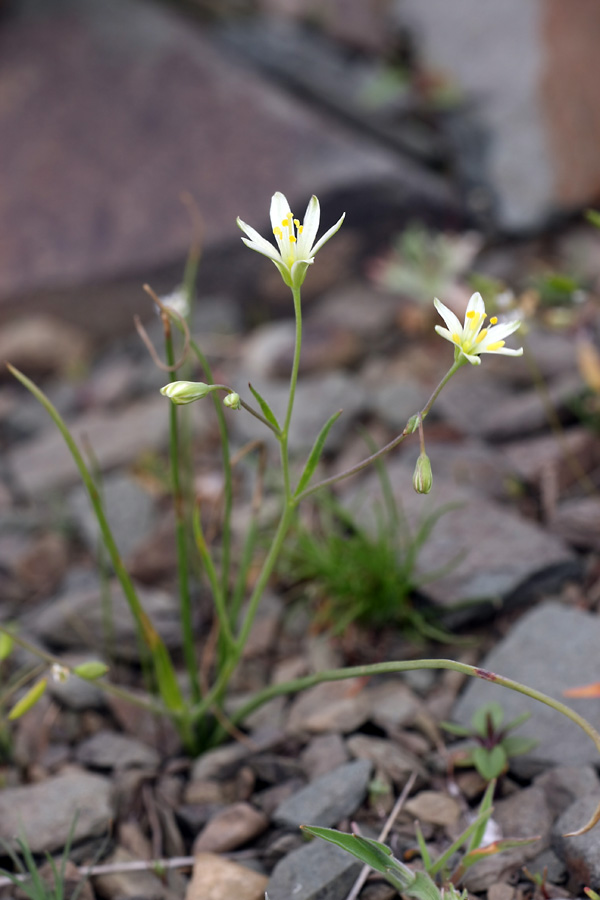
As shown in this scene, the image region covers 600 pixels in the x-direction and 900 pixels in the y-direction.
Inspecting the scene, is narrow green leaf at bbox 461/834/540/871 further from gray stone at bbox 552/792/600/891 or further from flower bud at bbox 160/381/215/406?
flower bud at bbox 160/381/215/406

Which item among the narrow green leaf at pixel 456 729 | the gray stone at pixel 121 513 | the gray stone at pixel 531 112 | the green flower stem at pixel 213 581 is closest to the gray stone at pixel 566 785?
the narrow green leaf at pixel 456 729

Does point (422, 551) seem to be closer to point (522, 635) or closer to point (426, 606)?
point (426, 606)

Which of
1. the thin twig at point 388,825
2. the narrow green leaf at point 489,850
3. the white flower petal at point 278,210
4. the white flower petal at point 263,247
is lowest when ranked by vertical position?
the thin twig at point 388,825

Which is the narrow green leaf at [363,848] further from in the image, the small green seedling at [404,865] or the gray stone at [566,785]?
the gray stone at [566,785]

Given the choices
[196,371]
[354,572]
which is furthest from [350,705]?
[196,371]

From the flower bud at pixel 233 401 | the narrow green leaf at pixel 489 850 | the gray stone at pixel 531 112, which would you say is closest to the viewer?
the flower bud at pixel 233 401
